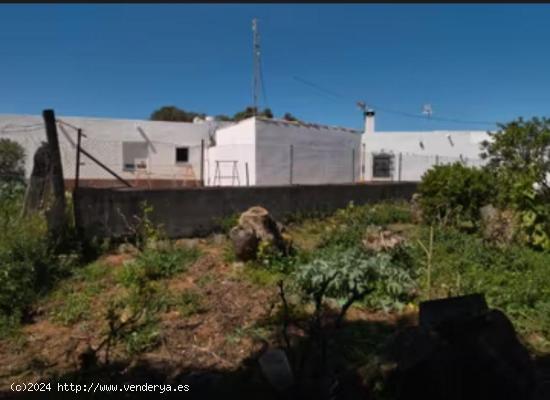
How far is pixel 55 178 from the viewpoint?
6.40 metres

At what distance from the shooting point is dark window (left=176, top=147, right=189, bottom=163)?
21609 mm

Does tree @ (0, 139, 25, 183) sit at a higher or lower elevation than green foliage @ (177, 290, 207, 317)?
higher

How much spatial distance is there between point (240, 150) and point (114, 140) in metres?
6.10

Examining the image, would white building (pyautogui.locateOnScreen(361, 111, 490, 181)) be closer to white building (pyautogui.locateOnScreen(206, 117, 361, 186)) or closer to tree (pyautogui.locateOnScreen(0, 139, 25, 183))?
white building (pyautogui.locateOnScreen(206, 117, 361, 186))

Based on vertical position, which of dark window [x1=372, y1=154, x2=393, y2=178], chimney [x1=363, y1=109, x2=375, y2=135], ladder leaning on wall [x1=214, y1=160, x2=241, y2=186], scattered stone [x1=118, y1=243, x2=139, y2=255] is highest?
chimney [x1=363, y1=109, x2=375, y2=135]

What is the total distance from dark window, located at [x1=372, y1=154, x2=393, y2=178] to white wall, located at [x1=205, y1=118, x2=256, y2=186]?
818 centimetres

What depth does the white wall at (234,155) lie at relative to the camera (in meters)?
17.5

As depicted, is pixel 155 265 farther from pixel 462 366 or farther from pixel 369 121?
pixel 369 121

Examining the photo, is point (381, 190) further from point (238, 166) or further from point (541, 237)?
point (238, 166)

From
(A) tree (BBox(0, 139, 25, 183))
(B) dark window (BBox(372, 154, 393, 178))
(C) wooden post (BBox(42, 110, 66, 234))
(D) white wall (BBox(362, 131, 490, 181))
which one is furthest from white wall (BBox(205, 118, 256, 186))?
(C) wooden post (BBox(42, 110, 66, 234))

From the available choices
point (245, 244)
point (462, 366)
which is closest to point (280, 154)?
point (245, 244)

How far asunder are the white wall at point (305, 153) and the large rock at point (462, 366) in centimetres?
1479

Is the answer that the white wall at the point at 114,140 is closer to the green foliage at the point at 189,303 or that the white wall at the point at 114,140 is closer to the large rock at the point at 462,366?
the green foliage at the point at 189,303

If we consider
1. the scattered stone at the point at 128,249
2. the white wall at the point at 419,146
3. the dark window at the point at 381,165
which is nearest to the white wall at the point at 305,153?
the dark window at the point at 381,165
